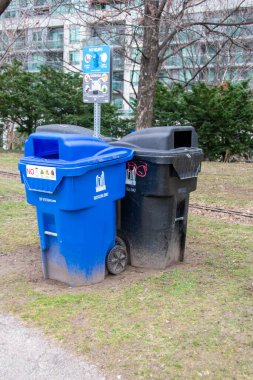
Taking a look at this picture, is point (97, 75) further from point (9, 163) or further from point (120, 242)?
point (9, 163)

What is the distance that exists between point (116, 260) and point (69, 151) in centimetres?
120

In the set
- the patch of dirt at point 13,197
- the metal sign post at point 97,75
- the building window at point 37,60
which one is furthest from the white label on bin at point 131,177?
the building window at point 37,60

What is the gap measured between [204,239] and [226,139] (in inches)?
374

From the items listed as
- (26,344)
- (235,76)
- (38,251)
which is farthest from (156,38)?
(235,76)

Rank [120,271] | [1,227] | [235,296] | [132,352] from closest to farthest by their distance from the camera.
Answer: [132,352]
[235,296]
[120,271]
[1,227]

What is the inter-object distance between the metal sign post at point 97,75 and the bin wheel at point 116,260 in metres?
2.57

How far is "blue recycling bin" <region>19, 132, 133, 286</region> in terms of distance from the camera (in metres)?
3.82

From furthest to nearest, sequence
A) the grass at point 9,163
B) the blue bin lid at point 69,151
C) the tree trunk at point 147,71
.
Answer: the grass at point 9,163
the tree trunk at point 147,71
the blue bin lid at point 69,151

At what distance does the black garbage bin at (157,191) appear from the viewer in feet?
14.0

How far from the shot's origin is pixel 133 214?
4508 mm

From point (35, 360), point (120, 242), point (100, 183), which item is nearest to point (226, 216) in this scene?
point (120, 242)

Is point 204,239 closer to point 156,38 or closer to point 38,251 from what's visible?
point 38,251

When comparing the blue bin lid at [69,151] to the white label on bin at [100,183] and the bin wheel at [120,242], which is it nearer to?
the white label on bin at [100,183]

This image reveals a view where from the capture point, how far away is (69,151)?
3793mm
